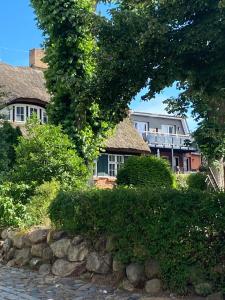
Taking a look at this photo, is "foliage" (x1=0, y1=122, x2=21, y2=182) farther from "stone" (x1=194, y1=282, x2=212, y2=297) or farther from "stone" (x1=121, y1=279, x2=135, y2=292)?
"stone" (x1=194, y1=282, x2=212, y2=297)

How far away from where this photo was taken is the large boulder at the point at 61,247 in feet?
30.6

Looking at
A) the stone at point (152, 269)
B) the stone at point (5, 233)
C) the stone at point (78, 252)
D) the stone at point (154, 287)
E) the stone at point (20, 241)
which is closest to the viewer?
the stone at point (154, 287)

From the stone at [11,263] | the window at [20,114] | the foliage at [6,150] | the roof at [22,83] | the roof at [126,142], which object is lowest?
the stone at [11,263]

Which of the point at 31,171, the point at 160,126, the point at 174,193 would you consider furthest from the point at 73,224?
the point at 160,126

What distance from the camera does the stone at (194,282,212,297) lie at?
6906 millimetres

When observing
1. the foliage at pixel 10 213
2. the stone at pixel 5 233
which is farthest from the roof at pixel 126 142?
the stone at pixel 5 233

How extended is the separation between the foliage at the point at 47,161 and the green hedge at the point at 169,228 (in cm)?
584

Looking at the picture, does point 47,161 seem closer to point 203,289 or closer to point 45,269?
point 45,269

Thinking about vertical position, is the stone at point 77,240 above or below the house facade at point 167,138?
below

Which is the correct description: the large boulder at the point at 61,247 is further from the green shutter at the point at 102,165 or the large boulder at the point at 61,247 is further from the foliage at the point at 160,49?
the green shutter at the point at 102,165

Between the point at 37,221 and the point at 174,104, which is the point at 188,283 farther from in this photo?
the point at 37,221

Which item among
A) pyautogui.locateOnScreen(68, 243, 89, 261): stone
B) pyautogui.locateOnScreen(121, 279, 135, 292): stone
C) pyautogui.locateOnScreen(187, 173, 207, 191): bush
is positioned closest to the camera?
pyautogui.locateOnScreen(121, 279, 135, 292): stone

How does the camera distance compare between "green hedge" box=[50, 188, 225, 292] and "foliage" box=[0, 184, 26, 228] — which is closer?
"green hedge" box=[50, 188, 225, 292]

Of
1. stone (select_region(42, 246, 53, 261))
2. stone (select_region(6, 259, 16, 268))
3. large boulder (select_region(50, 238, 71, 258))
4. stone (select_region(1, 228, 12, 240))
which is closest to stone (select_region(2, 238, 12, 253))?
stone (select_region(1, 228, 12, 240))
